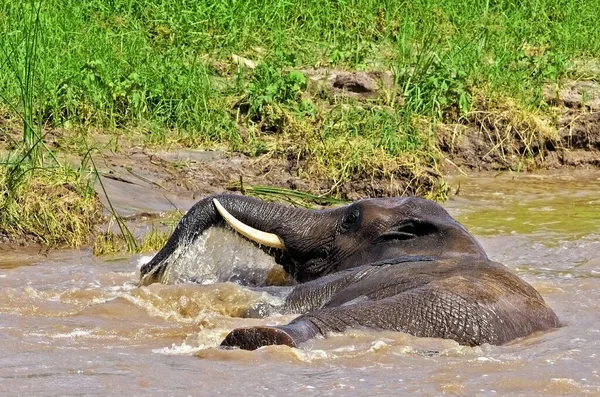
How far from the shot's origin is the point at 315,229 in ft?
22.3

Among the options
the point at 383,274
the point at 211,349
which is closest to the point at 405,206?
the point at 383,274

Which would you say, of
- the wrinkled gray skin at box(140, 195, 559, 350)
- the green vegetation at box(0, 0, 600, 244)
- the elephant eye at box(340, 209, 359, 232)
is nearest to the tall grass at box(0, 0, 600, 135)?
the green vegetation at box(0, 0, 600, 244)

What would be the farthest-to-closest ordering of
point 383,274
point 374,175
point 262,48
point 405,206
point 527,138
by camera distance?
point 262,48
point 527,138
point 374,175
point 405,206
point 383,274

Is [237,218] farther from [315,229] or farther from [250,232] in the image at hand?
[315,229]

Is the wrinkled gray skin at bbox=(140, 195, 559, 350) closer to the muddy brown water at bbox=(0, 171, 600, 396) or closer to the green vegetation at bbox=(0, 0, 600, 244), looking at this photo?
the muddy brown water at bbox=(0, 171, 600, 396)

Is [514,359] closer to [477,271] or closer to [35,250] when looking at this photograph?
[477,271]

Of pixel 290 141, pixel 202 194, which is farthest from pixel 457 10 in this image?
pixel 202 194

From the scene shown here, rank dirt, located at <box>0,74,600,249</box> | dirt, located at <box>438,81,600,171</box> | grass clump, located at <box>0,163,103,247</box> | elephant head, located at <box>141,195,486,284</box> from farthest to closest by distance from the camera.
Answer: dirt, located at <box>438,81,600,171</box> < dirt, located at <box>0,74,600,249</box> < grass clump, located at <box>0,163,103,247</box> < elephant head, located at <box>141,195,486,284</box>

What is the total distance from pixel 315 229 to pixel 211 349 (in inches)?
74.7

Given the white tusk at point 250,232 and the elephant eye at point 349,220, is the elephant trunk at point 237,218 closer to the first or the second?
the white tusk at point 250,232

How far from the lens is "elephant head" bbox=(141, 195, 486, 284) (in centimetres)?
656

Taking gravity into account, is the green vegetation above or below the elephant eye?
above

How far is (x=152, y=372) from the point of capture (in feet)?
15.6

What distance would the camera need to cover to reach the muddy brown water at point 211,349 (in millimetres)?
4617
